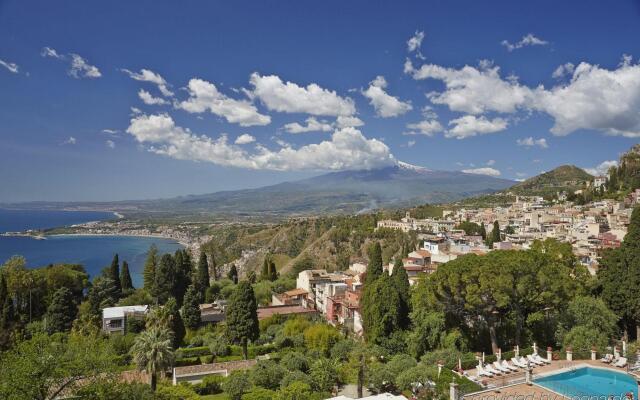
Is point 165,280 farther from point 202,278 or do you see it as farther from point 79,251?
point 79,251

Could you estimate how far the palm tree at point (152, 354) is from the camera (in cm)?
1612

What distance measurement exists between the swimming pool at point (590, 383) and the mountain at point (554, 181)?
100 m

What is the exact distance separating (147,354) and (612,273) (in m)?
19.6

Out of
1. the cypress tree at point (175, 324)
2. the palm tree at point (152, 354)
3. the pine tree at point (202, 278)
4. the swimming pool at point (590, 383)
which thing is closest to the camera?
the swimming pool at point (590, 383)

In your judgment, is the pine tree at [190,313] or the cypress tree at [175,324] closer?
the cypress tree at [175,324]

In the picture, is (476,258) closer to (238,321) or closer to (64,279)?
(238,321)

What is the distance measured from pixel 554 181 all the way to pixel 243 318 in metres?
119

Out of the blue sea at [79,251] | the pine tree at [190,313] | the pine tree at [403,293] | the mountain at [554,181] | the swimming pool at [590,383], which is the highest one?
the mountain at [554,181]

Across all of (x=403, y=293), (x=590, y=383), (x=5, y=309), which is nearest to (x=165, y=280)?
(x=5, y=309)

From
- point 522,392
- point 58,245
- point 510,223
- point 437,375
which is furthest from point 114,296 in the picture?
point 58,245

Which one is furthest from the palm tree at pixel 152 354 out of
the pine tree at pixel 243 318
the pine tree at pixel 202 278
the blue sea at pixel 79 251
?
the blue sea at pixel 79 251

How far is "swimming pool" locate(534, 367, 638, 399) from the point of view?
41.3 ft

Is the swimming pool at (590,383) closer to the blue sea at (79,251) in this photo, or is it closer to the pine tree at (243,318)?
the pine tree at (243,318)

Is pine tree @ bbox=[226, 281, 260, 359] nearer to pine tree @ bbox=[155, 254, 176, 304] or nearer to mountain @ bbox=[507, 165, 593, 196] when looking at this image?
pine tree @ bbox=[155, 254, 176, 304]
